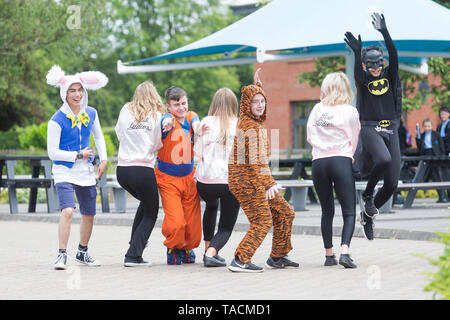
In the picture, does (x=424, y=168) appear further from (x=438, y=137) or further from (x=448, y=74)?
(x=448, y=74)

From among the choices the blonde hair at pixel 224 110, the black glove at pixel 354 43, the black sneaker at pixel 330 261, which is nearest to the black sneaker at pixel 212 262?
the black sneaker at pixel 330 261

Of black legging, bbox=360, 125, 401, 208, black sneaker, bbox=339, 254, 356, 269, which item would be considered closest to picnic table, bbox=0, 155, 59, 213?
black legging, bbox=360, 125, 401, 208

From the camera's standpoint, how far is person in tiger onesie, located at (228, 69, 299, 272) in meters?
7.97

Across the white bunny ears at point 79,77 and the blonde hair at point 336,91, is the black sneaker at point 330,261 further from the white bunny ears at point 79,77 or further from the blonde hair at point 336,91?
the white bunny ears at point 79,77

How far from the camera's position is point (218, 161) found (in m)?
8.44

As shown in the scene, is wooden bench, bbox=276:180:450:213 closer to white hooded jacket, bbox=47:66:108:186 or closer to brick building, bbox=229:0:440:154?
white hooded jacket, bbox=47:66:108:186

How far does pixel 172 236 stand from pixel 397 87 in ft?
8.64

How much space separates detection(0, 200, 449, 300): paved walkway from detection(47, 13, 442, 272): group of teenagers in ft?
1.01

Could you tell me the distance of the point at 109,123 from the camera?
6053 cm

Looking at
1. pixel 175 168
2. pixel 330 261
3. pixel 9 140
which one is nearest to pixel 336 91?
pixel 330 261

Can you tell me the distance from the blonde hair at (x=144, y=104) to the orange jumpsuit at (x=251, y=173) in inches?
38.3

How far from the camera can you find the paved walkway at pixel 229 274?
669 cm
